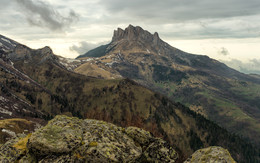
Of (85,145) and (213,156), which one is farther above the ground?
(213,156)

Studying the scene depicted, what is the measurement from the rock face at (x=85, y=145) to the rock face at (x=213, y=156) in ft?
17.0

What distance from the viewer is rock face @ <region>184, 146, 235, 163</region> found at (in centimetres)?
2189

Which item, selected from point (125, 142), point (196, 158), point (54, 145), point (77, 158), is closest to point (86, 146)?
point (77, 158)

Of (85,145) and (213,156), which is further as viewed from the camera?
(85,145)

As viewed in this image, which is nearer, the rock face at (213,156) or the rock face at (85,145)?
the rock face at (213,156)

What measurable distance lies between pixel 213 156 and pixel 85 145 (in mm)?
17045

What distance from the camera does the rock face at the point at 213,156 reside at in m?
21.9

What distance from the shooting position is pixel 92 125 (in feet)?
100

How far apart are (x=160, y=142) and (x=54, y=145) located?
16.5 metres

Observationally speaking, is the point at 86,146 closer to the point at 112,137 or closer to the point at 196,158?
the point at 112,137

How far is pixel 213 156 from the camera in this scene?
22625mm

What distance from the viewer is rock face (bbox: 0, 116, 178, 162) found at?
2381 cm

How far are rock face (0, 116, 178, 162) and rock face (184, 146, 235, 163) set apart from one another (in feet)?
17.0

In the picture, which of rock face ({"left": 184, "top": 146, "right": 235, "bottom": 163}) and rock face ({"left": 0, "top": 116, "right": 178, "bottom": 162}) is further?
rock face ({"left": 0, "top": 116, "right": 178, "bottom": 162})
